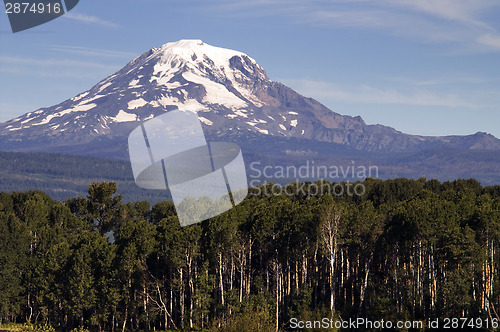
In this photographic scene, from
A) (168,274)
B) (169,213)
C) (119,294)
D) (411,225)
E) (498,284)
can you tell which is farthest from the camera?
(169,213)

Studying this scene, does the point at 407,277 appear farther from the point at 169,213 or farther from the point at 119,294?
the point at 169,213

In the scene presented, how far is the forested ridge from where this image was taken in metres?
90.9

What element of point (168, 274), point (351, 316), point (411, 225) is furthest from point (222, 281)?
point (411, 225)

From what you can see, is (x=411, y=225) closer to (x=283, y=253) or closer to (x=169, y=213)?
(x=283, y=253)

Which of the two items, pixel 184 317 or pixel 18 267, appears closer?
pixel 184 317

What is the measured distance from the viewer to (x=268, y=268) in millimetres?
103750

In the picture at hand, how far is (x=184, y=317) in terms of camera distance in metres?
96.4

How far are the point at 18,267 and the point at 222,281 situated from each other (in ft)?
99.5

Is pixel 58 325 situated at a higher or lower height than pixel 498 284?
lower

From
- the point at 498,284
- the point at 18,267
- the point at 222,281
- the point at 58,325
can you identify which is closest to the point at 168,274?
the point at 222,281

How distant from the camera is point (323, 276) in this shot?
102000 millimetres

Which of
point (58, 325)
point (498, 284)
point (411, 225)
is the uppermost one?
point (411, 225)

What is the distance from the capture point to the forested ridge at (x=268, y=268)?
9088 centimetres

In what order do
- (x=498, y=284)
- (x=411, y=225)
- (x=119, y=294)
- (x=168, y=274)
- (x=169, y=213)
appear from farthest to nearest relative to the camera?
(x=169, y=213) < (x=168, y=274) < (x=119, y=294) < (x=411, y=225) < (x=498, y=284)
